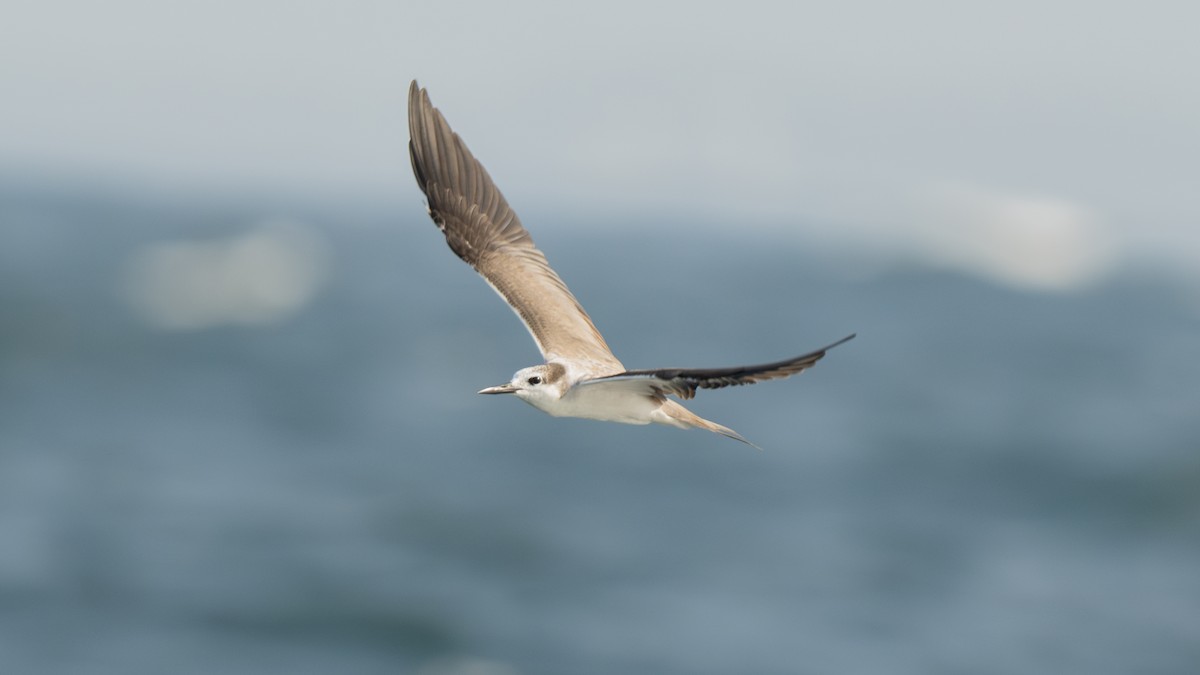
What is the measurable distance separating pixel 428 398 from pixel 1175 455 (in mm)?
48305

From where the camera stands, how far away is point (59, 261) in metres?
129

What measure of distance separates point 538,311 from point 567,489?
69432 millimetres

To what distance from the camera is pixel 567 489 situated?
88.0 m

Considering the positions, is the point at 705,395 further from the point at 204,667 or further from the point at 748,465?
the point at 204,667

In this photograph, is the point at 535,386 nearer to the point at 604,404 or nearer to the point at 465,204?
the point at 604,404

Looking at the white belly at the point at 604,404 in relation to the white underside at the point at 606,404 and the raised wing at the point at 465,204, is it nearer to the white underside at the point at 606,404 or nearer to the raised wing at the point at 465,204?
the white underside at the point at 606,404

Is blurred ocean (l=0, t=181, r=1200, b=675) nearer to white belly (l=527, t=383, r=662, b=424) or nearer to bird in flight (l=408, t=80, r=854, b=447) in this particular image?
bird in flight (l=408, t=80, r=854, b=447)

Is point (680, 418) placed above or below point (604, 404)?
above

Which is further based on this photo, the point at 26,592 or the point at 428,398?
the point at 428,398

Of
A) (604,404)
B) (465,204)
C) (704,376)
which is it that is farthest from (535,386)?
(465,204)

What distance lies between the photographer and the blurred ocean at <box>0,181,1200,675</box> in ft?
238

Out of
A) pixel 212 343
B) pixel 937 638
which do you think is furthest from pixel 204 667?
pixel 212 343

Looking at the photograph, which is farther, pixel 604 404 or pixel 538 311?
pixel 538 311

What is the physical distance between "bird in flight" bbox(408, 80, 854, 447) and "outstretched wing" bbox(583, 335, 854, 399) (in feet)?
0.04
